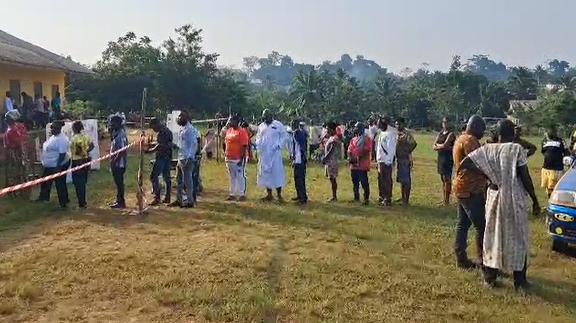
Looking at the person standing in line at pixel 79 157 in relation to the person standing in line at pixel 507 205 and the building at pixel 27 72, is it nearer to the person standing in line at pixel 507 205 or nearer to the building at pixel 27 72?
the person standing in line at pixel 507 205

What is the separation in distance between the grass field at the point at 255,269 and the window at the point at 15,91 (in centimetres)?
1307

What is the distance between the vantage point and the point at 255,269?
7172 mm

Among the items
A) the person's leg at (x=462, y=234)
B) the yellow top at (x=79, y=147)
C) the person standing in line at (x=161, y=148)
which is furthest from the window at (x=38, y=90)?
the person's leg at (x=462, y=234)

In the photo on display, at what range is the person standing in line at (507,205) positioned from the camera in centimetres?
629

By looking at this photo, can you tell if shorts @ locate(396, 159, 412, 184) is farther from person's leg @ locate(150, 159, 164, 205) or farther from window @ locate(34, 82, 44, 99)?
window @ locate(34, 82, 44, 99)

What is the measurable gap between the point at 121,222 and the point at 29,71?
16943 millimetres

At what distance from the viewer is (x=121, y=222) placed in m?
9.88

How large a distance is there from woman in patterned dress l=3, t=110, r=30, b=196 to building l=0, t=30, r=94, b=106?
6.74 meters

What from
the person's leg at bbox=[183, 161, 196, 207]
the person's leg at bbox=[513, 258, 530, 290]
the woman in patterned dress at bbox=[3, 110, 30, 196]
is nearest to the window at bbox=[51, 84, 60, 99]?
the woman in patterned dress at bbox=[3, 110, 30, 196]

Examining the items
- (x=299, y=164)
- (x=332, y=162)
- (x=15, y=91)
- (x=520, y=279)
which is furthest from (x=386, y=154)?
(x=15, y=91)

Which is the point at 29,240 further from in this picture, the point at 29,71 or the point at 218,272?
the point at 29,71

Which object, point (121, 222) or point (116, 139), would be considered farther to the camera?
point (116, 139)

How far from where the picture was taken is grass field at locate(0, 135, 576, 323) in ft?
19.2

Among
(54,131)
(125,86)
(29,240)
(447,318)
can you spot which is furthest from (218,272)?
(125,86)
